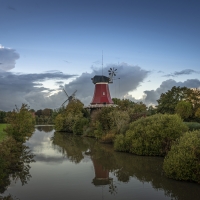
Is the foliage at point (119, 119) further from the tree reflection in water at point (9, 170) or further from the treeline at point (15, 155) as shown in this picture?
the tree reflection in water at point (9, 170)

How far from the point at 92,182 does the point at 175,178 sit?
13.7 ft

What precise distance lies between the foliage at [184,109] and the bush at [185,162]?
23.7 m

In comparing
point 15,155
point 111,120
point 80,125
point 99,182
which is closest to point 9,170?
point 15,155

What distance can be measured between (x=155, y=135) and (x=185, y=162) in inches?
301

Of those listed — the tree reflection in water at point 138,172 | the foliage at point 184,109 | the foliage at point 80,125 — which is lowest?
the tree reflection in water at point 138,172

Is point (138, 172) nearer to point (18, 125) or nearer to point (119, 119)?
point (18, 125)

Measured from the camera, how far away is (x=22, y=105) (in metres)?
26.0

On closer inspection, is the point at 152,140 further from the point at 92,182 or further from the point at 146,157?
the point at 92,182

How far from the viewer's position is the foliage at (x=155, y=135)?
20406 millimetres

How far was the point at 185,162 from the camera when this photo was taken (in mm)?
12852

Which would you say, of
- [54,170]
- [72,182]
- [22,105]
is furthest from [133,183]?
[22,105]

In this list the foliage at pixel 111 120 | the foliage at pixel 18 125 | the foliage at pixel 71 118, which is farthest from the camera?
the foliage at pixel 71 118

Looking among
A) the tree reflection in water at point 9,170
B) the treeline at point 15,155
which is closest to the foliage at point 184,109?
the treeline at point 15,155

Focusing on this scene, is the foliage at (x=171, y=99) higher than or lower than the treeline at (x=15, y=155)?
higher
